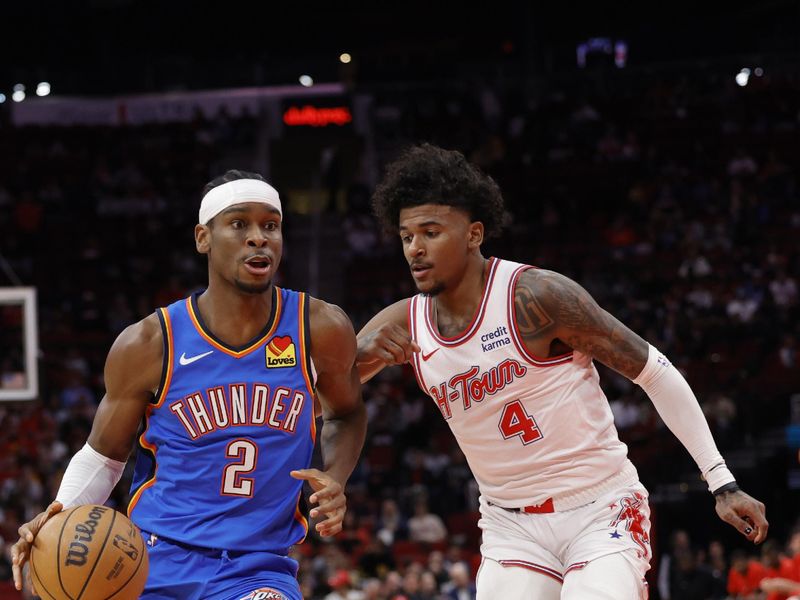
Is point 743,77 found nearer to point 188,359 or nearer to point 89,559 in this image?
point 188,359

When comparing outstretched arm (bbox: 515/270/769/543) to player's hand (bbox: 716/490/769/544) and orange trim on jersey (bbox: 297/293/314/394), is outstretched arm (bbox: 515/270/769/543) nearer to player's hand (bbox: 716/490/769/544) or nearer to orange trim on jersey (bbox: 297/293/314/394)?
player's hand (bbox: 716/490/769/544)

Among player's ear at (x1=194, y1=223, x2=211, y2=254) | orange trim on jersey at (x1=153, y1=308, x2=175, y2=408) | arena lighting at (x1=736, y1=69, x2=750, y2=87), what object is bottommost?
orange trim on jersey at (x1=153, y1=308, x2=175, y2=408)

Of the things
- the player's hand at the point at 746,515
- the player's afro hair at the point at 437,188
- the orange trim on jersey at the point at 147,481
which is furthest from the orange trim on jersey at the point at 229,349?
the player's hand at the point at 746,515

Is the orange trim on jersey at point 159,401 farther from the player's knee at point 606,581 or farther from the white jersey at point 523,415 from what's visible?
the player's knee at point 606,581

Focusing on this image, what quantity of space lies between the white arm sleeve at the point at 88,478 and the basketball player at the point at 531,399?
4.18 ft

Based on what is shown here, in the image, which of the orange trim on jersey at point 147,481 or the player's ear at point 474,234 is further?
the player's ear at point 474,234

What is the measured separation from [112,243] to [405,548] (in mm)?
10195

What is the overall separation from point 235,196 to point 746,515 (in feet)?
7.68

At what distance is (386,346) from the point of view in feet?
17.1

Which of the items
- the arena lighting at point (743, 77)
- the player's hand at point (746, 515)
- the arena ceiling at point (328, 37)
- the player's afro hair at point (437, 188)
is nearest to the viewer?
the player's hand at point (746, 515)

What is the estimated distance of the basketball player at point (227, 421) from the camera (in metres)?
4.22

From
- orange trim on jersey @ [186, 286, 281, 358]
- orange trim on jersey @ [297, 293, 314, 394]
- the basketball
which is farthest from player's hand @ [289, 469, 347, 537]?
the basketball

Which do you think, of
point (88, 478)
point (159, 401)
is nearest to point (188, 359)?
point (159, 401)

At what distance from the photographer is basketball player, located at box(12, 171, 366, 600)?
4219 mm
